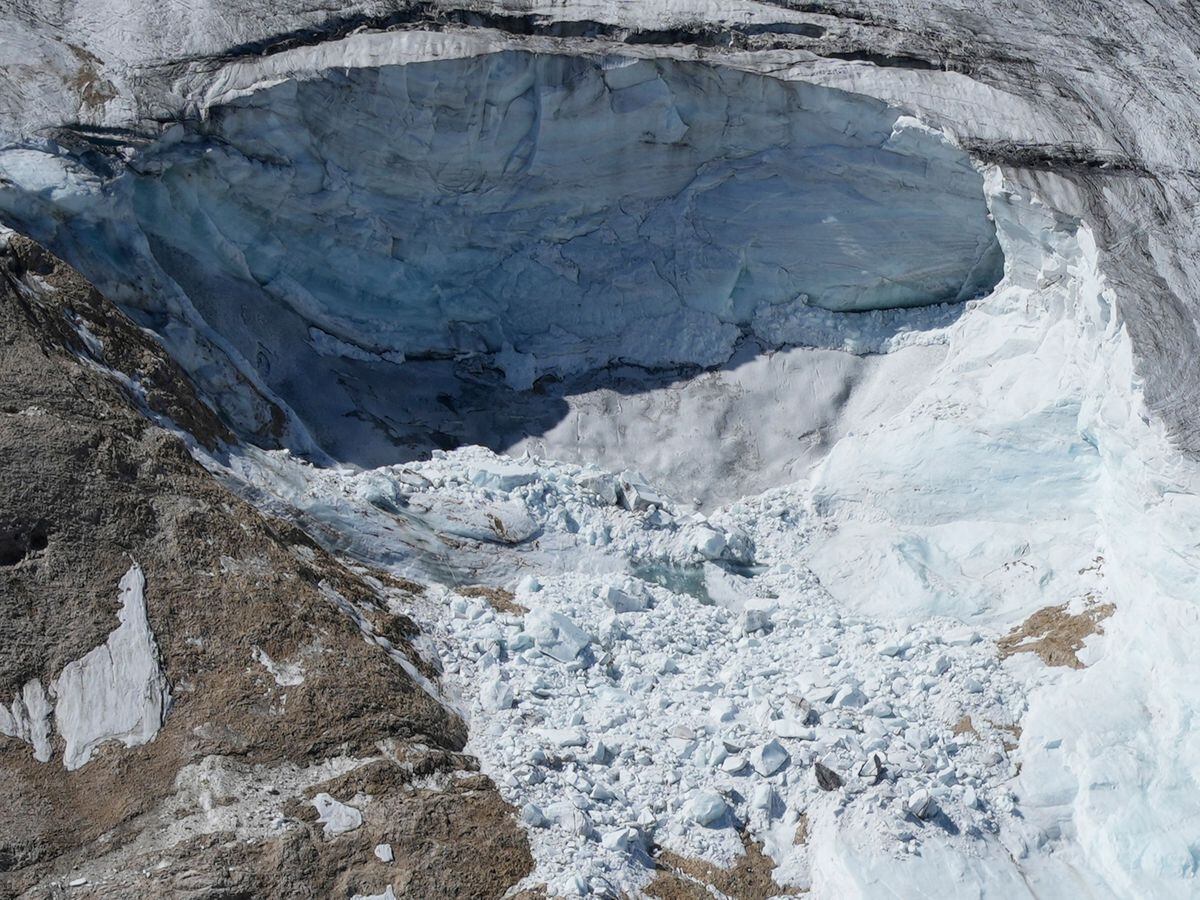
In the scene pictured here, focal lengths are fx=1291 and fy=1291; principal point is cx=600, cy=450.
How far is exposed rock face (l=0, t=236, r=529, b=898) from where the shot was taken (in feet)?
23.8

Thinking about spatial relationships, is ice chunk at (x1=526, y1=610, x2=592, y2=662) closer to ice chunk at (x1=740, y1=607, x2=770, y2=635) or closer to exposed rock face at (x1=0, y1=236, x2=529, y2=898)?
exposed rock face at (x1=0, y1=236, x2=529, y2=898)

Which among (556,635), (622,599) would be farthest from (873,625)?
(556,635)

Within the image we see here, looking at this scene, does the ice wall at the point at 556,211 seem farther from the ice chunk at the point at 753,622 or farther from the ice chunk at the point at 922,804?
the ice chunk at the point at 922,804

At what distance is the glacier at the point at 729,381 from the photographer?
8.24 metres

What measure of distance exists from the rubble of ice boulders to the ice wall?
8.45 ft

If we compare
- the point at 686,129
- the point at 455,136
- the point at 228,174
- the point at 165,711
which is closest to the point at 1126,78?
the point at 686,129

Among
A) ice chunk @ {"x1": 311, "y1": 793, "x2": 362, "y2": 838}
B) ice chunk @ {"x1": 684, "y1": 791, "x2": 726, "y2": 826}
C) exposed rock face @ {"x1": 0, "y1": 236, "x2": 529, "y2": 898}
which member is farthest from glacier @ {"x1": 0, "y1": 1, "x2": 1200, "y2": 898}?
ice chunk @ {"x1": 311, "y1": 793, "x2": 362, "y2": 838}

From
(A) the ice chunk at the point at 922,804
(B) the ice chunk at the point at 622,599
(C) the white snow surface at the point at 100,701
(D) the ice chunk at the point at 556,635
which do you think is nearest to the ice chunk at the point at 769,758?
(A) the ice chunk at the point at 922,804

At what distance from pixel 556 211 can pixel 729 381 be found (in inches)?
96.1

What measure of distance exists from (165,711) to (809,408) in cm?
691

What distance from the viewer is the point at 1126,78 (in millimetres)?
12055

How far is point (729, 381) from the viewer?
12766 millimetres

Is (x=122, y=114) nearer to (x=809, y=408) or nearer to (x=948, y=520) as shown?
(x=809, y=408)

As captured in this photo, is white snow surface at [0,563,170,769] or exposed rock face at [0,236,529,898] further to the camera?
white snow surface at [0,563,170,769]
